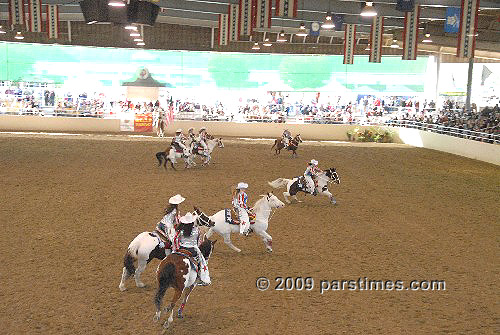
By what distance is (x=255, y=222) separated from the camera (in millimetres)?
9828

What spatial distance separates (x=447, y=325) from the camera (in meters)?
7.21

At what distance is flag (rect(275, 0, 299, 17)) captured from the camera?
63.6 ft

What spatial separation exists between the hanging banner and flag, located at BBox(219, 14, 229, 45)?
417 inches

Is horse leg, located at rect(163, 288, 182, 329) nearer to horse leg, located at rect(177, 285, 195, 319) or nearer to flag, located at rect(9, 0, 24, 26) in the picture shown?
horse leg, located at rect(177, 285, 195, 319)

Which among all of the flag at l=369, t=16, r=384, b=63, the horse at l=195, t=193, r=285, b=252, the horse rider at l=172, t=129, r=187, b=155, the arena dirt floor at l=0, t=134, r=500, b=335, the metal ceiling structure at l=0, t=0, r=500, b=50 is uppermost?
the metal ceiling structure at l=0, t=0, r=500, b=50

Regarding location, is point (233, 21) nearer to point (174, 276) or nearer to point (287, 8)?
point (287, 8)

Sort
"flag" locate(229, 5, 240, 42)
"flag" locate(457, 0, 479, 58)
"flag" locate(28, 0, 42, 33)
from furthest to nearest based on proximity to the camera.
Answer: "flag" locate(229, 5, 240, 42) → "flag" locate(28, 0, 42, 33) → "flag" locate(457, 0, 479, 58)

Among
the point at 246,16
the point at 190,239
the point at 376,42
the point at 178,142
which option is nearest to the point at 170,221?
the point at 190,239

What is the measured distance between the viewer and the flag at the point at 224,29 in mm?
26373

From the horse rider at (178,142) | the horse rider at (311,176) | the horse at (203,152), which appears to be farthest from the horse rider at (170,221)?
the horse at (203,152)

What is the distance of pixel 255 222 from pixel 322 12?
886 inches

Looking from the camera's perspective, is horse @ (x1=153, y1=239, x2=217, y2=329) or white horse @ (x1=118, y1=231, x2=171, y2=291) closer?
horse @ (x1=153, y1=239, x2=217, y2=329)

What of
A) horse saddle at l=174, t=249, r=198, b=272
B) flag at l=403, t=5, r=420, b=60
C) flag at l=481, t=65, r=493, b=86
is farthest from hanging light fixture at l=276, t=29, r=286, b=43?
horse saddle at l=174, t=249, r=198, b=272

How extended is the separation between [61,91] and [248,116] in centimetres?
1329
